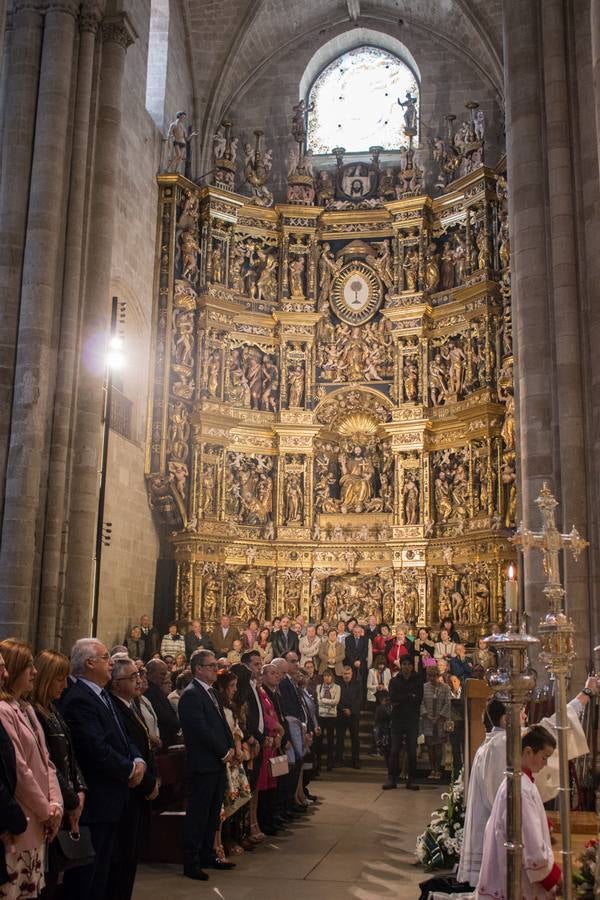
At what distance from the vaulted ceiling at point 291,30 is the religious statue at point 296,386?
6339mm

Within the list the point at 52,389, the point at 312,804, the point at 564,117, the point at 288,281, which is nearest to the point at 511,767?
the point at 312,804

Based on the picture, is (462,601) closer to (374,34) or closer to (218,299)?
(218,299)

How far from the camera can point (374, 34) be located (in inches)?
1002

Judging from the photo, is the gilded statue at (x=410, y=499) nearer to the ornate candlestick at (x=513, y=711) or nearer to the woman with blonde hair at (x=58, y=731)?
the woman with blonde hair at (x=58, y=731)

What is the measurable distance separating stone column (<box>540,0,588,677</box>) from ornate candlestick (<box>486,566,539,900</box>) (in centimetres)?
613

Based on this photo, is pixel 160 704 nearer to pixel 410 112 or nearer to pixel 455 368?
pixel 455 368

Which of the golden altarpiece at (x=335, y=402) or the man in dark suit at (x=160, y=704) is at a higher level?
the golden altarpiece at (x=335, y=402)

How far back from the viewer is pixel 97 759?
19.1 feet

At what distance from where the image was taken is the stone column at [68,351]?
45.3 feet

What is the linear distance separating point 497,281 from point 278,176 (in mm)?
6566

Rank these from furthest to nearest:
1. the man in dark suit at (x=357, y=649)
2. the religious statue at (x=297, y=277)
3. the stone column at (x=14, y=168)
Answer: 1. the religious statue at (x=297, y=277)
2. the man in dark suit at (x=357, y=649)
3. the stone column at (x=14, y=168)

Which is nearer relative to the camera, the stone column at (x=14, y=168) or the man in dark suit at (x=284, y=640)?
the stone column at (x=14, y=168)

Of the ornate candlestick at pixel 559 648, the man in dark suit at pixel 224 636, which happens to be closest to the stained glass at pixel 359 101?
the man in dark suit at pixel 224 636

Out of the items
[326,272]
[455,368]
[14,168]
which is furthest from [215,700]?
[326,272]
